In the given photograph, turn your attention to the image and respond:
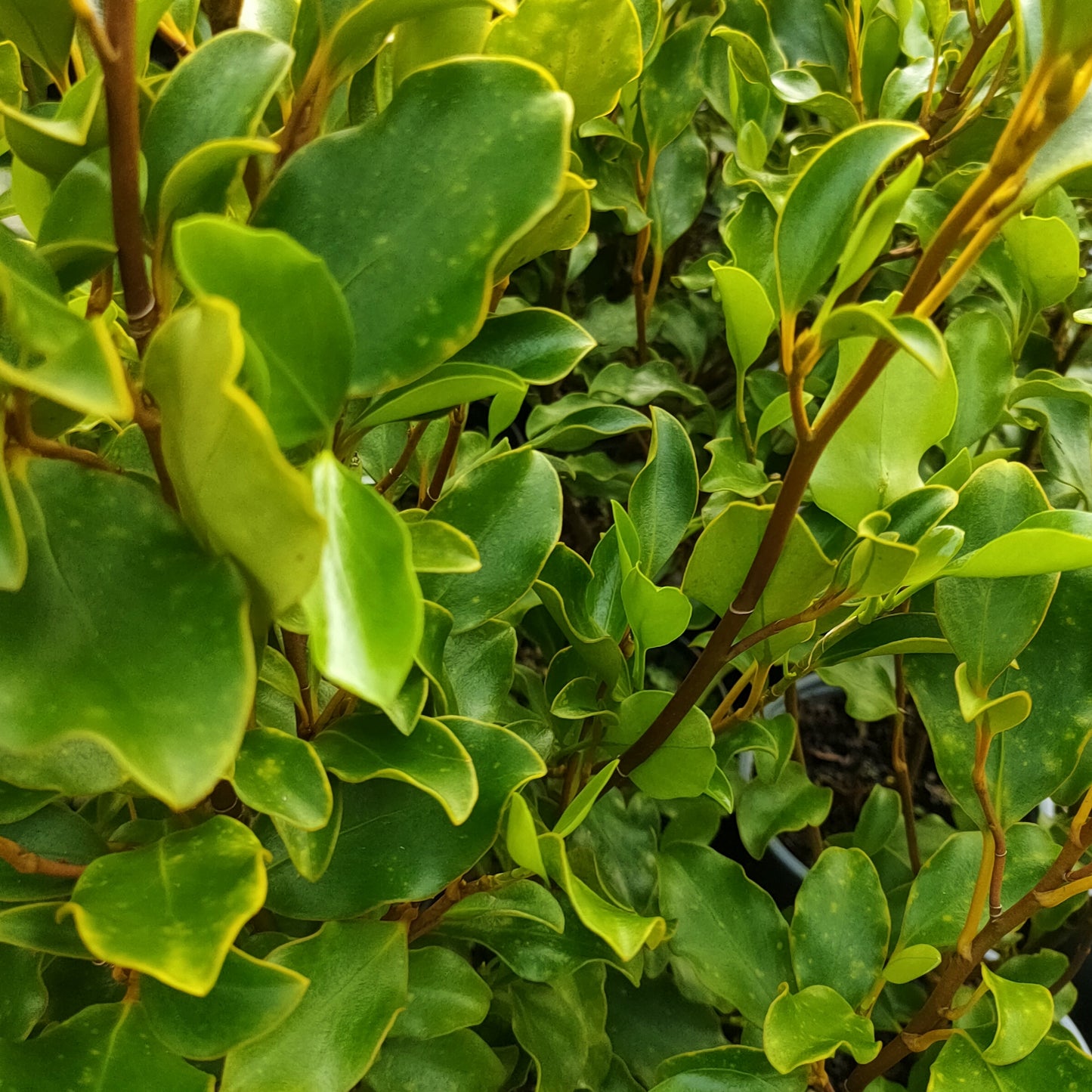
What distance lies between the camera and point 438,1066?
0.45 m

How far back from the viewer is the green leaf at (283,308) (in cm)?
21

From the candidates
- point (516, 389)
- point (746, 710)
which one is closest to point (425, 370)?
point (516, 389)

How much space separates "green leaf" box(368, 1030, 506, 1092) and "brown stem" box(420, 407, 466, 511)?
0.90ft

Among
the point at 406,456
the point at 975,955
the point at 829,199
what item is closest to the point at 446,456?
the point at 406,456

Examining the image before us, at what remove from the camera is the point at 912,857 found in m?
0.65

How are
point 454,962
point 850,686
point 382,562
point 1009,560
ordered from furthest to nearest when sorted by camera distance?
point 850,686, point 454,962, point 1009,560, point 382,562

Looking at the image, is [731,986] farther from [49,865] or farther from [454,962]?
[49,865]

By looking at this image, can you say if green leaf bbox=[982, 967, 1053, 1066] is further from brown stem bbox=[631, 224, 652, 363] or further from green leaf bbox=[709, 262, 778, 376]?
brown stem bbox=[631, 224, 652, 363]

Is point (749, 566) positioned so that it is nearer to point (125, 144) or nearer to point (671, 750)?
point (671, 750)

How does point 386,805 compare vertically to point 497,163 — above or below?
below

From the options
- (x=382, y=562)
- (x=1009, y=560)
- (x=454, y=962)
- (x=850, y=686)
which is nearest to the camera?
(x=382, y=562)

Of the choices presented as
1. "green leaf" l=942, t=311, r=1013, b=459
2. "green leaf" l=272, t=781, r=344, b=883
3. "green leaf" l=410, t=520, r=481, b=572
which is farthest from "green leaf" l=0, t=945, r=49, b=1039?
"green leaf" l=942, t=311, r=1013, b=459

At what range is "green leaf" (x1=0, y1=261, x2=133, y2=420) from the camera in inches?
7.9

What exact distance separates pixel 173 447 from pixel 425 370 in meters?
0.08
